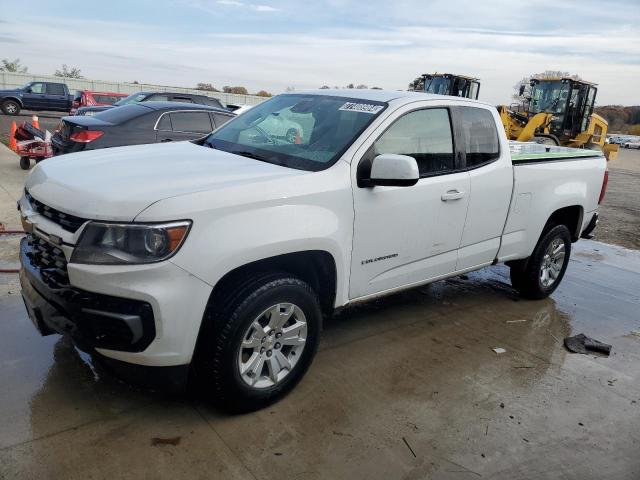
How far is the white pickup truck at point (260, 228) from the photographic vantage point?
261cm

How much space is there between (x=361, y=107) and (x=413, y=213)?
2.72 ft

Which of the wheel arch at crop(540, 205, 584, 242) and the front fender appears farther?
the wheel arch at crop(540, 205, 584, 242)

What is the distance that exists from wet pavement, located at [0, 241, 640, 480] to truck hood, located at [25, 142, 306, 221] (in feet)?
3.82

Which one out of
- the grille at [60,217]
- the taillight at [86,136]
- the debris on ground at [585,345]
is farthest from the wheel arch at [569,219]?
the taillight at [86,136]

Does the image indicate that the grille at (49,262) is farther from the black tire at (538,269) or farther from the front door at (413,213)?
the black tire at (538,269)

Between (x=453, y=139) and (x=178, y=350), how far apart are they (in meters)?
2.60

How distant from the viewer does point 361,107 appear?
381 centimetres

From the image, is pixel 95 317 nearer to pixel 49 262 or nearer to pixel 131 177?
pixel 49 262

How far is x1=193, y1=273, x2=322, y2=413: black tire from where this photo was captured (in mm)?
2826

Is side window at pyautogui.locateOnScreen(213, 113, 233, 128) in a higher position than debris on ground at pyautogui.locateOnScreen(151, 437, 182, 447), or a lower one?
higher

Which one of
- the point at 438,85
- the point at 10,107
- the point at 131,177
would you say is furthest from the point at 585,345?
the point at 10,107

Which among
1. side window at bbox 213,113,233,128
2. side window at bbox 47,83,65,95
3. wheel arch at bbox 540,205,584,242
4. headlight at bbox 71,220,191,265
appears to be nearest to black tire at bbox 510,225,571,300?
wheel arch at bbox 540,205,584,242

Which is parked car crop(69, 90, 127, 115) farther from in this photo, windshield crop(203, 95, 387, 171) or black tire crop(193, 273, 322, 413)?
black tire crop(193, 273, 322, 413)

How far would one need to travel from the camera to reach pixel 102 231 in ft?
8.55
